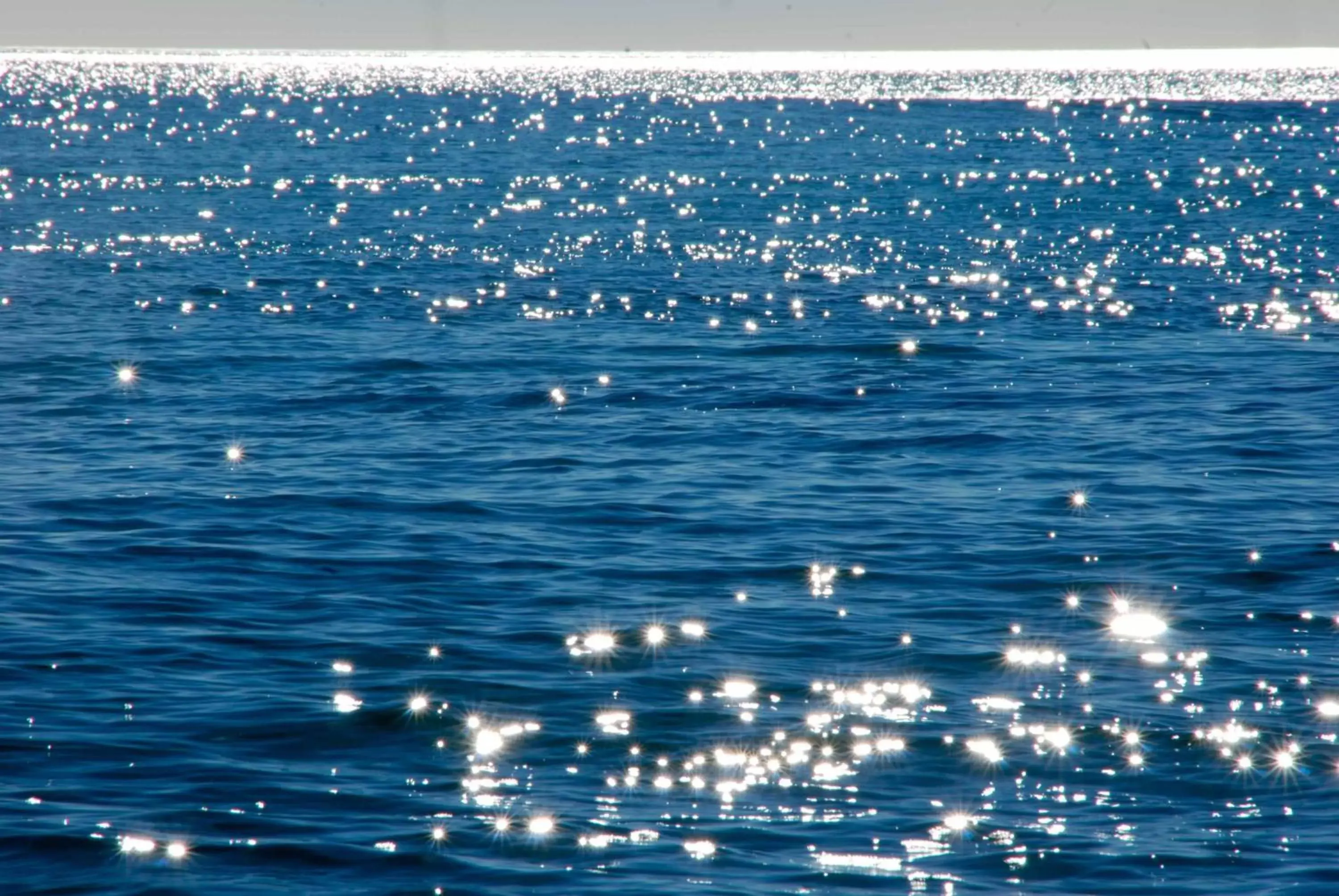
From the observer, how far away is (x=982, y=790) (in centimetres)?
1742

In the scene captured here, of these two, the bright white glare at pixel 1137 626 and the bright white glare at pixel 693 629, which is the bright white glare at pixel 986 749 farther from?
the bright white glare at pixel 693 629

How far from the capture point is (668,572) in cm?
2508

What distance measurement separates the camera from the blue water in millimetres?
16500

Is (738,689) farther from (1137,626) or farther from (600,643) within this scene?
(1137,626)

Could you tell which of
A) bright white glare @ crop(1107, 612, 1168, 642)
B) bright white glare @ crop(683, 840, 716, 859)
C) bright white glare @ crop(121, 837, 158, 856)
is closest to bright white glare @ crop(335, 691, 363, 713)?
bright white glare @ crop(121, 837, 158, 856)

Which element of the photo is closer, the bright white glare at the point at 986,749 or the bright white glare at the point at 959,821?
the bright white glare at the point at 959,821

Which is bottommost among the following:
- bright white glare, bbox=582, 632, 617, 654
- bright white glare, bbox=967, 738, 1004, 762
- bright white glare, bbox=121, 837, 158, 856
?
bright white glare, bbox=121, 837, 158, 856

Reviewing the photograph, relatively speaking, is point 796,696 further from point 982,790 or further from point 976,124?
point 976,124

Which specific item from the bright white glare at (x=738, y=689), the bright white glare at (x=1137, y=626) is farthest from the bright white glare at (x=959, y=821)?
the bright white glare at (x=1137, y=626)

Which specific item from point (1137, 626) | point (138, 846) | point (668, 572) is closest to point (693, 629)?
point (668, 572)

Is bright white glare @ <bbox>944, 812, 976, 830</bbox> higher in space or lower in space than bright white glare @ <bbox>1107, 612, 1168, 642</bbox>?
lower

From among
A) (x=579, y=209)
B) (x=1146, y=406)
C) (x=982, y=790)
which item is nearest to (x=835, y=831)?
(x=982, y=790)

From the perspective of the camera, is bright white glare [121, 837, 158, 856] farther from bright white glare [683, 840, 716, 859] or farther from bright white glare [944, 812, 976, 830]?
bright white glare [944, 812, 976, 830]

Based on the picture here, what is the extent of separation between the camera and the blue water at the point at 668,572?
16500mm
